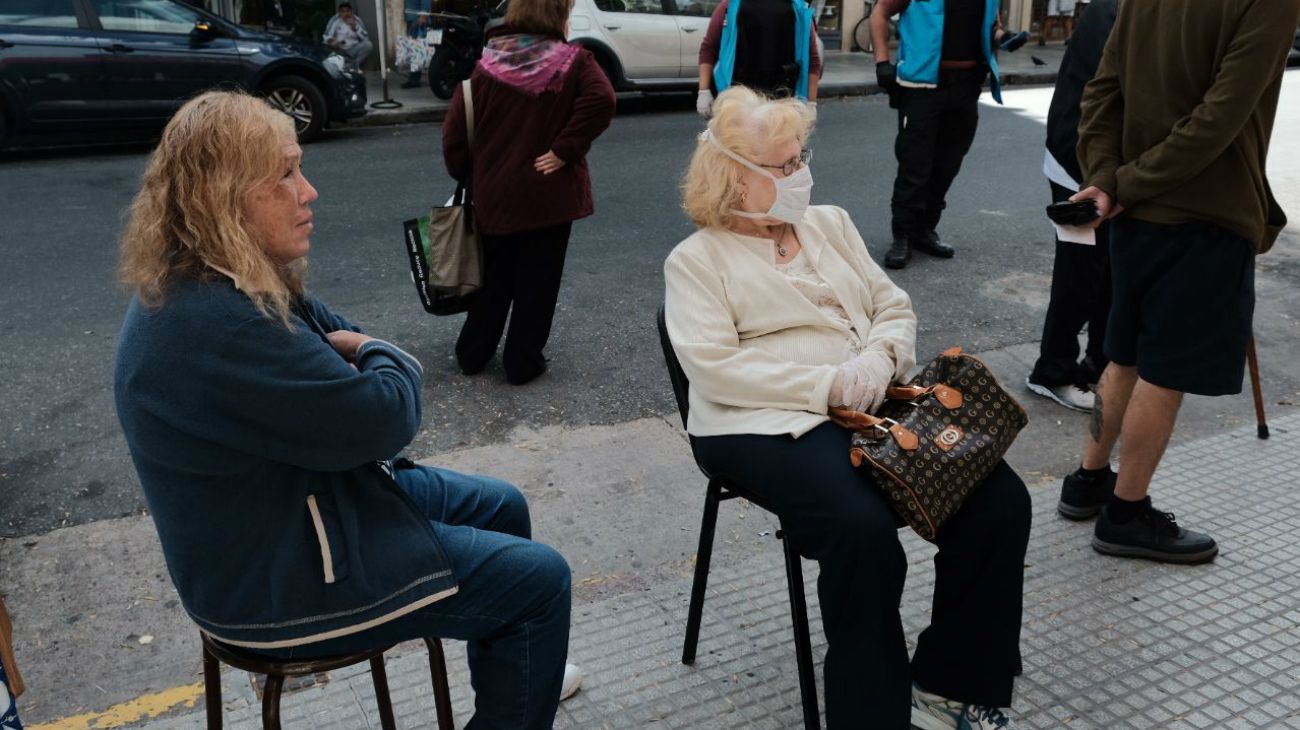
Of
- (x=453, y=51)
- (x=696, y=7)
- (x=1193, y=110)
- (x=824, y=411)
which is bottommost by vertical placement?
(x=824, y=411)

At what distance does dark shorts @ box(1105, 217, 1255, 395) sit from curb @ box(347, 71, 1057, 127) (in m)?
9.22

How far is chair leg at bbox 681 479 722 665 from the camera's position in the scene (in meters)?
2.92

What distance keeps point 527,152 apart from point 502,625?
2856 mm

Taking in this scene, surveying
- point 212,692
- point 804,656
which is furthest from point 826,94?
point 212,692

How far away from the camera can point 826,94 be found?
1499 cm

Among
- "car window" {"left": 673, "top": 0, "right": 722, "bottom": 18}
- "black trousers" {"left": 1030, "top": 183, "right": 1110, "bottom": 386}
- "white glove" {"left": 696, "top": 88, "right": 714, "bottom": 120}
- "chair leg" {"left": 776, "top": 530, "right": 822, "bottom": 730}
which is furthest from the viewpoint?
"car window" {"left": 673, "top": 0, "right": 722, "bottom": 18}

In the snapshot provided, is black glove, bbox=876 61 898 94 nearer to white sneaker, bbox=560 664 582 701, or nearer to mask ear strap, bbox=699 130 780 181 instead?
mask ear strap, bbox=699 130 780 181

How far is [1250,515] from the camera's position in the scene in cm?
390

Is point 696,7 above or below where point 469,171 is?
above

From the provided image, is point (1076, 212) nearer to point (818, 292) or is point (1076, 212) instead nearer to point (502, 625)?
point (818, 292)

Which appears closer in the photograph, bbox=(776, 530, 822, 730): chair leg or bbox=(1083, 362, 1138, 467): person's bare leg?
bbox=(776, 530, 822, 730): chair leg

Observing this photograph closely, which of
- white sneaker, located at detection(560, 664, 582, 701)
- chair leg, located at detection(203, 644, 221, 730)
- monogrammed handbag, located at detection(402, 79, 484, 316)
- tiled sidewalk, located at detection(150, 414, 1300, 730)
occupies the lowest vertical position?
tiled sidewalk, located at detection(150, 414, 1300, 730)

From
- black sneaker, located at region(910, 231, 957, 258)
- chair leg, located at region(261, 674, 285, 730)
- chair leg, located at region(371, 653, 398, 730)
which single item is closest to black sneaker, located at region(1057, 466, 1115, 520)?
chair leg, located at region(371, 653, 398, 730)

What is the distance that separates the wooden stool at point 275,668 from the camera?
217 centimetres
